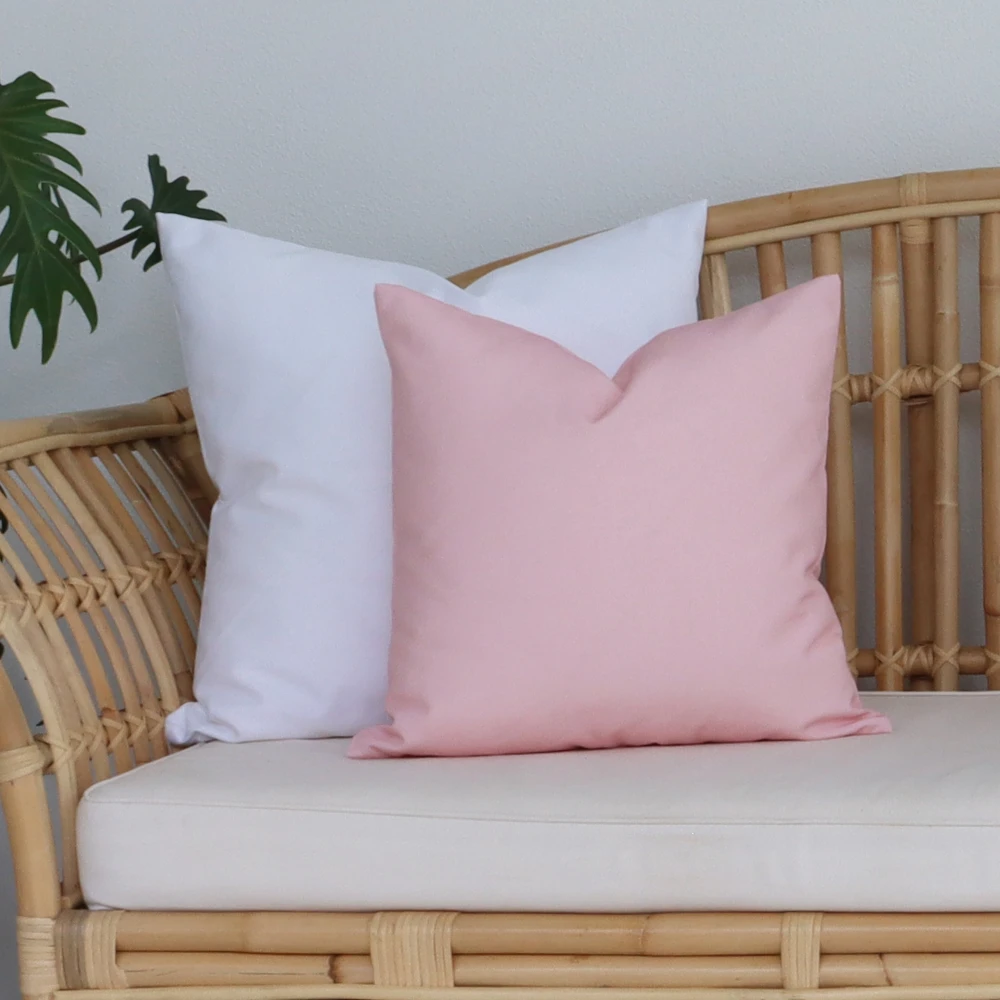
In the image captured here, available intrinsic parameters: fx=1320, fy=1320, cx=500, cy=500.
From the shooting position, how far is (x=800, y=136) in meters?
1.48

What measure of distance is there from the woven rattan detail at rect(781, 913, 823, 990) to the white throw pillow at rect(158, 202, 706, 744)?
1.33 ft

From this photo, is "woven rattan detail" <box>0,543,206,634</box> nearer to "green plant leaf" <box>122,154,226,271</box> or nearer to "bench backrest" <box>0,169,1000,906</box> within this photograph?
"bench backrest" <box>0,169,1000,906</box>

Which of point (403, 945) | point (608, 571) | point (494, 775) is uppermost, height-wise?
point (608, 571)

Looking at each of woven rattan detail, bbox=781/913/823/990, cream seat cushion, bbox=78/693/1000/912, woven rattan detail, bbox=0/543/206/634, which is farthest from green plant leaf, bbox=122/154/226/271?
woven rattan detail, bbox=781/913/823/990

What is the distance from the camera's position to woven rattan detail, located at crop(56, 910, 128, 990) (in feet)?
3.17

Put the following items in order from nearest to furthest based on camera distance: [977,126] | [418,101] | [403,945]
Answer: [403,945]
[977,126]
[418,101]

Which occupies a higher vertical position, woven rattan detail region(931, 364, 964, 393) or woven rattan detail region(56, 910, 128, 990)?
woven rattan detail region(931, 364, 964, 393)

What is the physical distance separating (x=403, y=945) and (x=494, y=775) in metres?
0.13

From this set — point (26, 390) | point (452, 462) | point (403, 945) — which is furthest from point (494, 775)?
point (26, 390)

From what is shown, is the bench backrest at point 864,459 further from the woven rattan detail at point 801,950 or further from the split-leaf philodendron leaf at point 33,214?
the woven rattan detail at point 801,950

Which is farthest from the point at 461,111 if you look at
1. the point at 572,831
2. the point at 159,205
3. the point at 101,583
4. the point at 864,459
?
the point at 572,831

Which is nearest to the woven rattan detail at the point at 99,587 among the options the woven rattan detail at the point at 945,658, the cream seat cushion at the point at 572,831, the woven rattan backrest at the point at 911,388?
the cream seat cushion at the point at 572,831

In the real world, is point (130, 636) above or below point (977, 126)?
below

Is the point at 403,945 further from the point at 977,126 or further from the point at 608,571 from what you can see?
the point at 977,126
